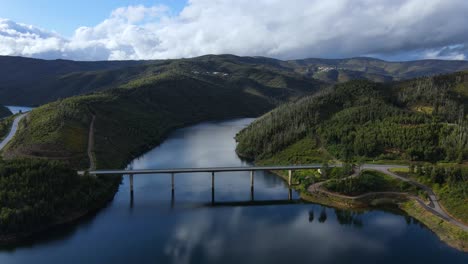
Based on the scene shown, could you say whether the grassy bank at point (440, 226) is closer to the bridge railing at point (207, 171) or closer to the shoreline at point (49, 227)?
the bridge railing at point (207, 171)

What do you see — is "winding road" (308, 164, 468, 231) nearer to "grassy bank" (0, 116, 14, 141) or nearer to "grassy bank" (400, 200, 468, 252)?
"grassy bank" (400, 200, 468, 252)

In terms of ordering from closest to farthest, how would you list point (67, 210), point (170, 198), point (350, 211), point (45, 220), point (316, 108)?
point (45, 220)
point (67, 210)
point (350, 211)
point (170, 198)
point (316, 108)

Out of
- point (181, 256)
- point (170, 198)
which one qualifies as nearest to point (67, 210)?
point (170, 198)

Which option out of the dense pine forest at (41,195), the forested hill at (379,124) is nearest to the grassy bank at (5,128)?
the dense pine forest at (41,195)

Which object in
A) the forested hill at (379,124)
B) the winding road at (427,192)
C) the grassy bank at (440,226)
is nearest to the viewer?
the grassy bank at (440,226)

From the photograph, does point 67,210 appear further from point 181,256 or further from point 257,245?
point 257,245

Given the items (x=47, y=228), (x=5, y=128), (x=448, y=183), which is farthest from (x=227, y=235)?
(x=5, y=128)
